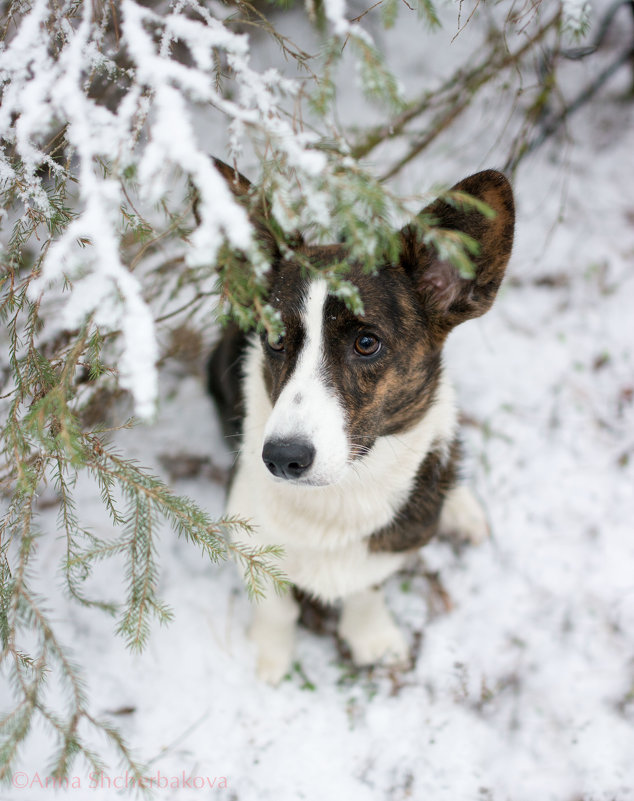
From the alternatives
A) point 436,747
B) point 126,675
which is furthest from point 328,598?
point 126,675

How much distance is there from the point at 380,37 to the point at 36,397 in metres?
3.78

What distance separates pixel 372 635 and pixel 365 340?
5.35ft

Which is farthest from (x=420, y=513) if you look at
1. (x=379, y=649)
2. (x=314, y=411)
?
(x=314, y=411)

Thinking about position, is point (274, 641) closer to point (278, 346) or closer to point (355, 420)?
point (355, 420)

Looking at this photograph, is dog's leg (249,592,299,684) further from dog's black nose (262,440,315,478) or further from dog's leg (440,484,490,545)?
dog's black nose (262,440,315,478)

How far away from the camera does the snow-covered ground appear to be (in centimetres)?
273

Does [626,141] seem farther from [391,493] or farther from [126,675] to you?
[126,675]

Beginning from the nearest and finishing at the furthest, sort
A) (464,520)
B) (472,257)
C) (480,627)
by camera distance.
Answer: (472,257) < (480,627) < (464,520)

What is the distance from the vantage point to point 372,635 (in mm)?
3016

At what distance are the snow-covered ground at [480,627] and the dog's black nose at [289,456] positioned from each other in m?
1.34

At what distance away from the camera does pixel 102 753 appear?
2.63 metres

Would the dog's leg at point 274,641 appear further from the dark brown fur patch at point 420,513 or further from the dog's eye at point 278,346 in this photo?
the dog's eye at point 278,346

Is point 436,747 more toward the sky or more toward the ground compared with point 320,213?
more toward the ground

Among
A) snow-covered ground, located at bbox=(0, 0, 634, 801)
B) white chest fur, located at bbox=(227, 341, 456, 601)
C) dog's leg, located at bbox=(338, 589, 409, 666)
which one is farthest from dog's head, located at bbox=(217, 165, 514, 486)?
snow-covered ground, located at bbox=(0, 0, 634, 801)
